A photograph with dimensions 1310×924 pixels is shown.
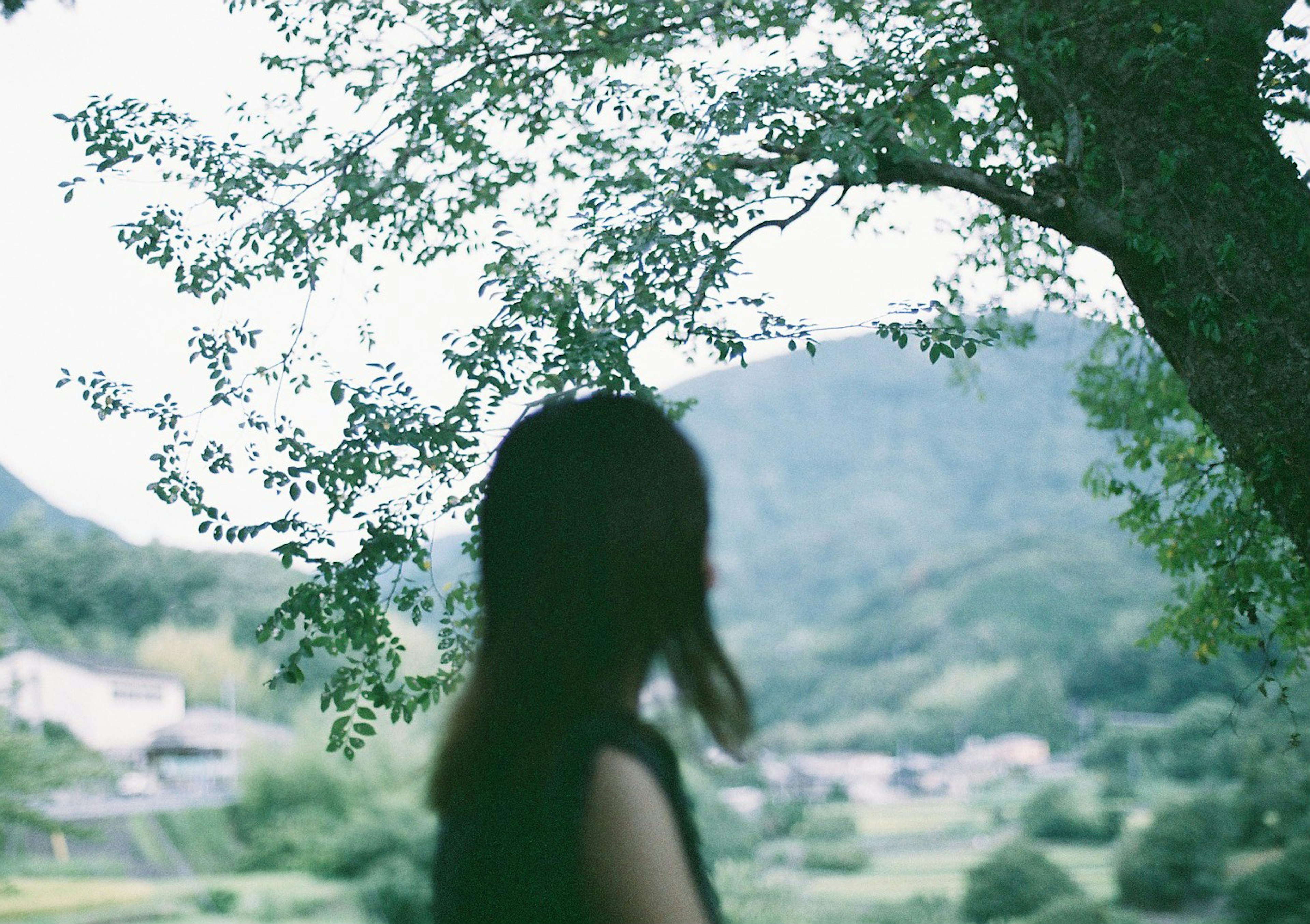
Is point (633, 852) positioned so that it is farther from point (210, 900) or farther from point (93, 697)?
point (210, 900)

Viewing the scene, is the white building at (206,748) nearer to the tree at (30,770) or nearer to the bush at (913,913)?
the tree at (30,770)

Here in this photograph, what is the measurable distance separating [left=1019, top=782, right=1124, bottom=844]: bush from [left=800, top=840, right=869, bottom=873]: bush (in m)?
4.04

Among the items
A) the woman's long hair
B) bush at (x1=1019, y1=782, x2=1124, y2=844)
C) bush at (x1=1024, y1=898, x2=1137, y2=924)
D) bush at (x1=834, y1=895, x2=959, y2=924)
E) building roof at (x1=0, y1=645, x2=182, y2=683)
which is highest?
building roof at (x1=0, y1=645, x2=182, y2=683)

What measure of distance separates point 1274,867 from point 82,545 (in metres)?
19.7

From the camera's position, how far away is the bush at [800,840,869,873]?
98.0ft

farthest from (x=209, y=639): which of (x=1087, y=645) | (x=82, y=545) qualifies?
(x=1087, y=645)

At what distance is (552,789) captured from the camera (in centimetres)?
92

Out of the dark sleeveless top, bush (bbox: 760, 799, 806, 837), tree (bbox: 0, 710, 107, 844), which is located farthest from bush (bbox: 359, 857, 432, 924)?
the dark sleeveless top

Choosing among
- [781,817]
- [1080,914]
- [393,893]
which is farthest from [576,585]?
[781,817]

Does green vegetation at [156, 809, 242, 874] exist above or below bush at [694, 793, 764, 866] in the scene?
above

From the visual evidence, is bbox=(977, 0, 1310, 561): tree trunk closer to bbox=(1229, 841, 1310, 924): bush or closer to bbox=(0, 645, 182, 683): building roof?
bbox=(0, 645, 182, 683): building roof

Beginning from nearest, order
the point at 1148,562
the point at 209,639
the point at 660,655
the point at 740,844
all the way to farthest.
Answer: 1. the point at 660,655
2. the point at 209,639
3. the point at 740,844
4. the point at 1148,562

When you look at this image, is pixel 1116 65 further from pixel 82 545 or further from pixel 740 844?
pixel 740 844

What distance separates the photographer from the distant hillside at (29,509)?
2030cm
